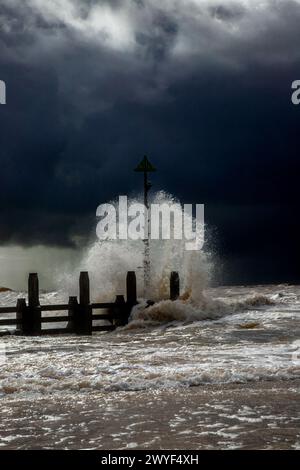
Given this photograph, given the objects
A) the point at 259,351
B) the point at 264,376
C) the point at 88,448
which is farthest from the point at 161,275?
the point at 88,448

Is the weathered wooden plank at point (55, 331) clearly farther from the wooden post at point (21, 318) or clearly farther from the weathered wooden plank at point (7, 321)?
the weathered wooden plank at point (7, 321)

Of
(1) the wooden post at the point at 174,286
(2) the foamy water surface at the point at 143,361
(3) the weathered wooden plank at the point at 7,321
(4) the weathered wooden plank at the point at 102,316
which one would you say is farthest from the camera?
(1) the wooden post at the point at 174,286

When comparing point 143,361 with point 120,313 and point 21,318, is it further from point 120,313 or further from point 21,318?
point 120,313

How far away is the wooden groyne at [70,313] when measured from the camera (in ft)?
57.6

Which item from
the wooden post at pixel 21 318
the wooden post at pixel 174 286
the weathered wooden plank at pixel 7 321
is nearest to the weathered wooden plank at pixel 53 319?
the wooden post at pixel 21 318

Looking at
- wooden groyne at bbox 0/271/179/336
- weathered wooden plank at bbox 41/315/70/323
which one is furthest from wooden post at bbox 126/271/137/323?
weathered wooden plank at bbox 41/315/70/323

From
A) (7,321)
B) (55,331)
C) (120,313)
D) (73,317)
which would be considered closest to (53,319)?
(55,331)

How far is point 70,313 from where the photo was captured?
60.3 feet

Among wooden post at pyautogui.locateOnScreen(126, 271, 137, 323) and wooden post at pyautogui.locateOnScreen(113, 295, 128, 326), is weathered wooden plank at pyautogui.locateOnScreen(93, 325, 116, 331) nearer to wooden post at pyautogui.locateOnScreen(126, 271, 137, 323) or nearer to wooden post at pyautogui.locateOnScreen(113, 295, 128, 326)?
wooden post at pyautogui.locateOnScreen(113, 295, 128, 326)

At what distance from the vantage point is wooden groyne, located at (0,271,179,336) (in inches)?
691

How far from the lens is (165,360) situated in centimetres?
1056

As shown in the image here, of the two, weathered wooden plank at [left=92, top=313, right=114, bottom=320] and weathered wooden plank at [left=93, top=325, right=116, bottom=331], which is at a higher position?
weathered wooden plank at [left=92, top=313, right=114, bottom=320]

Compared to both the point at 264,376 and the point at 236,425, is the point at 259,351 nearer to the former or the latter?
the point at 264,376
